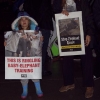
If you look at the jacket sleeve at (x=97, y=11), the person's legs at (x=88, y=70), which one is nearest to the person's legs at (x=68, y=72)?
the person's legs at (x=88, y=70)

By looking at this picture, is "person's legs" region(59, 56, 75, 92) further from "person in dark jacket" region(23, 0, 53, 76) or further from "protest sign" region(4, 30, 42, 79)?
"person in dark jacket" region(23, 0, 53, 76)

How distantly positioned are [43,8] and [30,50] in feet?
3.65

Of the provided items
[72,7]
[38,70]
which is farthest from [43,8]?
[38,70]

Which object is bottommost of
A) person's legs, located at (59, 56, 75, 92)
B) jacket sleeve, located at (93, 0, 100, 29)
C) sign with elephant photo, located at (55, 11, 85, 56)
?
person's legs, located at (59, 56, 75, 92)

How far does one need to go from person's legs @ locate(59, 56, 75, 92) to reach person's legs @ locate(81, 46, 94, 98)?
0.22 metres

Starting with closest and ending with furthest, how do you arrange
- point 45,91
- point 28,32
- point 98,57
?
point 28,32, point 45,91, point 98,57

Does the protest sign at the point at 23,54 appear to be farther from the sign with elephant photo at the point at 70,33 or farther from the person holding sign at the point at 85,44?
the person holding sign at the point at 85,44

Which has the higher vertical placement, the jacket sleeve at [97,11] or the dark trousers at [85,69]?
the jacket sleeve at [97,11]

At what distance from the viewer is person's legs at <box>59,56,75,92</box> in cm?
562

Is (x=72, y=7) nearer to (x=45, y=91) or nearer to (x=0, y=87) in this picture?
(x=45, y=91)

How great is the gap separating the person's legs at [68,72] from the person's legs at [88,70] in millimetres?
224

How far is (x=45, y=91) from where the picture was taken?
5910 millimetres

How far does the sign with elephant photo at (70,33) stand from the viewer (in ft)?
17.4

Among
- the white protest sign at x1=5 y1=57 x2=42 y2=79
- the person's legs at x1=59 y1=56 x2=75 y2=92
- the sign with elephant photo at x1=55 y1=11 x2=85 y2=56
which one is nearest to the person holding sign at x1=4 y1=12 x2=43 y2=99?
the white protest sign at x1=5 y1=57 x2=42 y2=79
